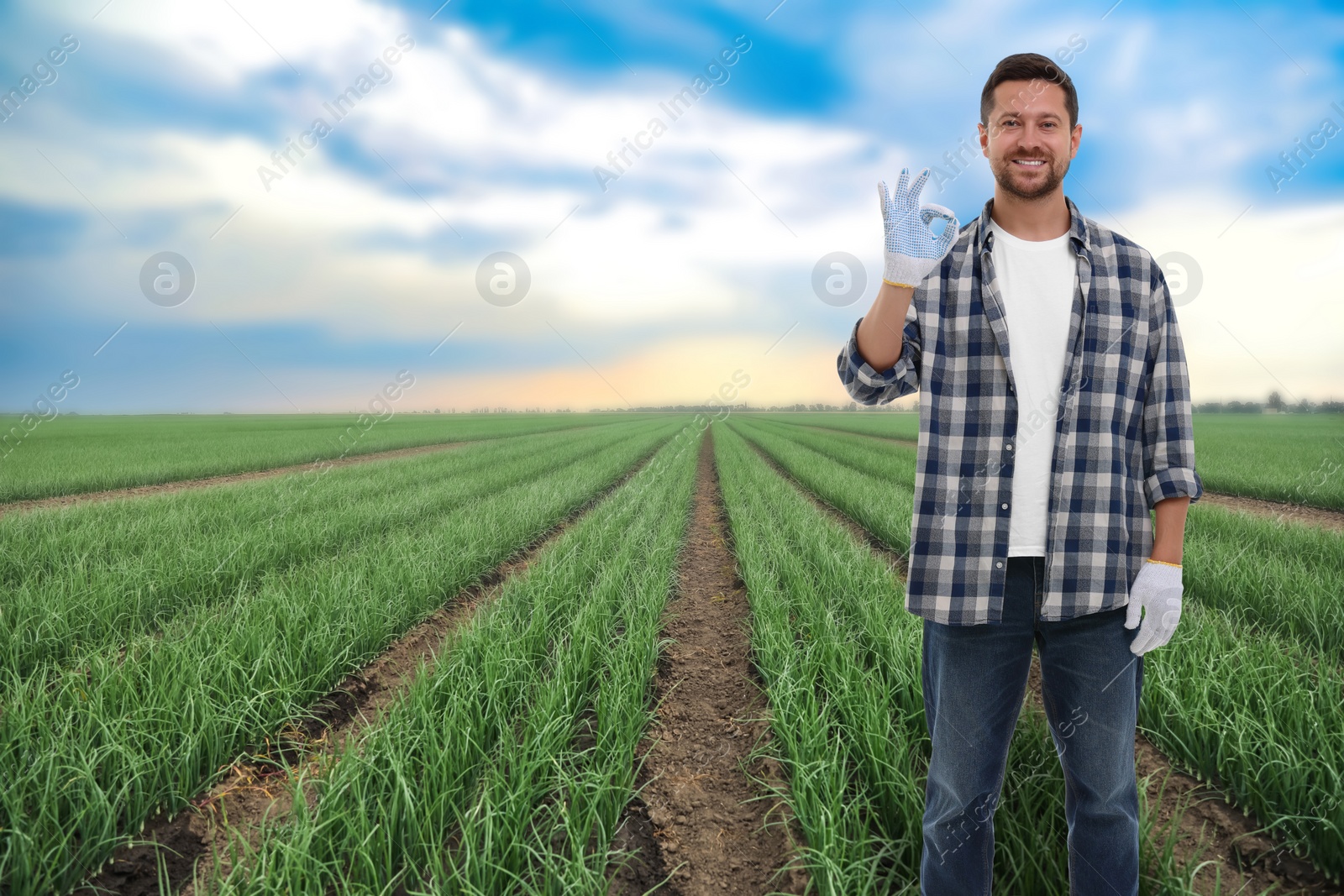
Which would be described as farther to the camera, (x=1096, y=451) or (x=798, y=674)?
(x=798, y=674)

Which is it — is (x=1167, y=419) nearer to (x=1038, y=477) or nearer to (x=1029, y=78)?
(x=1038, y=477)

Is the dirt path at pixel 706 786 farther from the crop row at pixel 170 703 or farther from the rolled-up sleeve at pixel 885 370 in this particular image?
the crop row at pixel 170 703

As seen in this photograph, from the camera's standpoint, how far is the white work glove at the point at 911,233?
163 cm

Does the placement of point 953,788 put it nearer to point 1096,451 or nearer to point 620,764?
point 1096,451

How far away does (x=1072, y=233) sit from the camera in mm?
1596

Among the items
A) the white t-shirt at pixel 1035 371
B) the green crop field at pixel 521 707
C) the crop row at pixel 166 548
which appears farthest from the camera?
the crop row at pixel 166 548

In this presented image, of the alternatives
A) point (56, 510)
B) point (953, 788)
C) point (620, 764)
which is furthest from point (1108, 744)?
point (56, 510)

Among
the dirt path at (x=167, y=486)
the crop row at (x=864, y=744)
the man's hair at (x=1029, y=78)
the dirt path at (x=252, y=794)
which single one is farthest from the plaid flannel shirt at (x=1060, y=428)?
the dirt path at (x=167, y=486)

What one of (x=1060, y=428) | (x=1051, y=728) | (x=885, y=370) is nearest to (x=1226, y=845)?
(x=1051, y=728)

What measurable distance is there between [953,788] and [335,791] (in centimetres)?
220

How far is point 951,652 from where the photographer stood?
156cm

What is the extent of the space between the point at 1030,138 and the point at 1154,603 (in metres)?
1.24

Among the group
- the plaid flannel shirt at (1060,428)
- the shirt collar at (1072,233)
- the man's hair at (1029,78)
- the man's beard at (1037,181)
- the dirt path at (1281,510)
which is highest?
the man's hair at (1029,78)

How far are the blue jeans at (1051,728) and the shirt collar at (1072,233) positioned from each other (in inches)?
33.1
